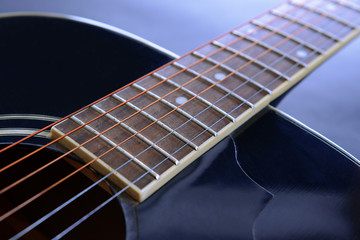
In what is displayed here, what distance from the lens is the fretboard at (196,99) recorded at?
2.13 ft

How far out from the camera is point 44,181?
2.37ft

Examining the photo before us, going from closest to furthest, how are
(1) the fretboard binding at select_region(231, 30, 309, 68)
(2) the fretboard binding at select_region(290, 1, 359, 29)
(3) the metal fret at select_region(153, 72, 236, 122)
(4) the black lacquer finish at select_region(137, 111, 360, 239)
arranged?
(4) the black lacquer finish at select_region(137, 111, 360, 239) → (3) the metal fret at select_region(153, 72, 236, 122) → (1) the fretboard binding at select_region(231, 30, 309, 68) → (2) the fretboard binding at select_region(290, 1, 359, 29)

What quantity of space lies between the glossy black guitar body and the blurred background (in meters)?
0.06

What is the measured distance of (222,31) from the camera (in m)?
1.02

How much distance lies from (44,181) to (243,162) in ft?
1.16

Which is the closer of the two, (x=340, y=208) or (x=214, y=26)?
(x=340, y=208)

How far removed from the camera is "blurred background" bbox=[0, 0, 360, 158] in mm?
803

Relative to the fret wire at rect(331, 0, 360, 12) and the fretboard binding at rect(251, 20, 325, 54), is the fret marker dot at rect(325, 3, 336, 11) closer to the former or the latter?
the fret wire at rect(331, 0, 360, 12)

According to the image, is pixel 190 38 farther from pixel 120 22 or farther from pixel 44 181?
pixel 44 181

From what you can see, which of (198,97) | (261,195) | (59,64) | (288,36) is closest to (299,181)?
(261,195)

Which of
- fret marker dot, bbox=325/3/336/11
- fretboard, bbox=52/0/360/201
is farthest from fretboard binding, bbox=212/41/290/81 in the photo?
fret marker dot, bbox=325/3/336/11

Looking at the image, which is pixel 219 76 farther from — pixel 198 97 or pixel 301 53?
pixel 301 53

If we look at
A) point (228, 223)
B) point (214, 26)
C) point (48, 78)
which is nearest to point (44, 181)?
point (48, 78)

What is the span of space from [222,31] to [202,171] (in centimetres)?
47
